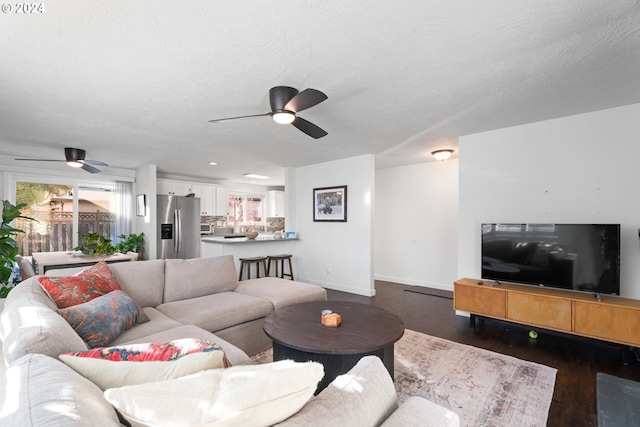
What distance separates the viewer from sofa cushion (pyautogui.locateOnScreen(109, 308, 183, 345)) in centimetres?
197

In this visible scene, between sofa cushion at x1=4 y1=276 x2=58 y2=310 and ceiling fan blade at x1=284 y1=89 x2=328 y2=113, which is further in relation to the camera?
ceiling fan blade at x1=284 y1=89 x2=328 y2=113

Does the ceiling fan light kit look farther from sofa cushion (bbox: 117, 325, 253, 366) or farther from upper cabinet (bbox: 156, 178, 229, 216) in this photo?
upper cabinet (bbox: 156, 178, 229, 216)

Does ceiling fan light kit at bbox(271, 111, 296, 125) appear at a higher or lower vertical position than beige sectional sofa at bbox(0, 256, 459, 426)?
higher

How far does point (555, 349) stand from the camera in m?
2.92

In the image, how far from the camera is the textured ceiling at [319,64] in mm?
1631

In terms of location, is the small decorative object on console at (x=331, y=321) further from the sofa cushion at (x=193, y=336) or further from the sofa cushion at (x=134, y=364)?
the sofa cushion at (x=134, y=364)

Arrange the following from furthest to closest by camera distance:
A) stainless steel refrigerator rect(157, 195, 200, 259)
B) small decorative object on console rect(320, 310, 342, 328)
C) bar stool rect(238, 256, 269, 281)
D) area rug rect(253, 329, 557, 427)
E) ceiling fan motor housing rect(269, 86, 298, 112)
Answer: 1. stainless steel refrigerator rect(157, 195, 200, 259)
2. bar stool rect(238, 256, 269, 281)
3. ceiling fan motor housing rect(269, 86, 298, 112)
4. small decorative object on console rect(320, 310, 342, 328)
5. area rug rect(253, 329, 557, 427)

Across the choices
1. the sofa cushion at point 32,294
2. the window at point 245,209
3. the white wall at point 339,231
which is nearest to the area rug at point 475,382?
the sofa cushion at point 32,294

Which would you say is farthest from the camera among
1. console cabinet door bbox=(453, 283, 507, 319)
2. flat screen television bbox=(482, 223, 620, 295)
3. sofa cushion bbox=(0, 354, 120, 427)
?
console cabinet door bbox=(453, 283, 507, 319)

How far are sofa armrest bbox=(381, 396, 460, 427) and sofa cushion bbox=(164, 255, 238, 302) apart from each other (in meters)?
2.52

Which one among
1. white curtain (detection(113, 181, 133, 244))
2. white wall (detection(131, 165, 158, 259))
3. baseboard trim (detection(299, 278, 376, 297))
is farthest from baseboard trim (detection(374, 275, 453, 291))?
white curtain (detection(113, 181, 133, 244))

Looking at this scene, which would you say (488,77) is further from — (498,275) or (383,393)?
(383,393)

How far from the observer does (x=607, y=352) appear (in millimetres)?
2846

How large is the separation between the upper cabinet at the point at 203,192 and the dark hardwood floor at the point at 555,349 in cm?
495
